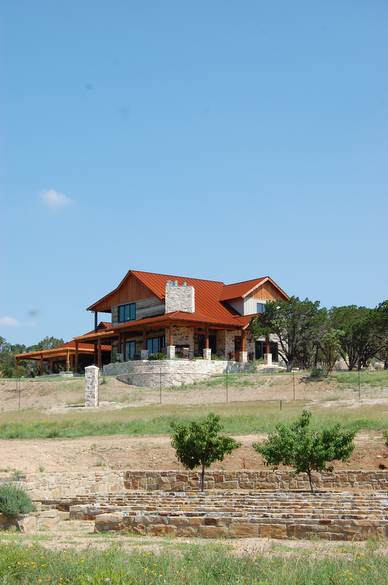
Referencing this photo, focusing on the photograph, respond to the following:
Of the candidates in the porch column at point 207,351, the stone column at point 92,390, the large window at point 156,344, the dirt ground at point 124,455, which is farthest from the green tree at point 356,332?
the dirt ground at point 124,455

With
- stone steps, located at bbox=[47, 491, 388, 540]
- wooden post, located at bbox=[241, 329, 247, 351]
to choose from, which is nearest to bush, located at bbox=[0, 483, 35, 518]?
stone steps, located at bbox=[47, 491, 388, 540]

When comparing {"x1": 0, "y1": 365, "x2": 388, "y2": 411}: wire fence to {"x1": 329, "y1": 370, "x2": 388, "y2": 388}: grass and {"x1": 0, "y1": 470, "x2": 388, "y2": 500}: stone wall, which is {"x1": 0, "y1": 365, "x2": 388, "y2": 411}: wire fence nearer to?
{"x1": 329, "y1": 370, "x2": 388, "y2": 388}: grass

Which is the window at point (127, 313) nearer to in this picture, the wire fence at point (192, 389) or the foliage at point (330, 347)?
the wire fence at point (192, 389)

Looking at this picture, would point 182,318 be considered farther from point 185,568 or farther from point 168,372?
point 185,568

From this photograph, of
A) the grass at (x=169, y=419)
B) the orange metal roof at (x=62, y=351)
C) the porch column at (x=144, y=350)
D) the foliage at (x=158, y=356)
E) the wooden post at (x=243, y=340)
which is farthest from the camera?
the orange metal roof at (x=62, y=351)

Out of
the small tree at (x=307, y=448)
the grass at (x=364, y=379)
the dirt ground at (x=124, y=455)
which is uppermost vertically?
the grass at (x=364, y=379)

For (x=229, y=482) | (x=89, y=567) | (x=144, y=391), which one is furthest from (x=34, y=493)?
(x=144, y=391)

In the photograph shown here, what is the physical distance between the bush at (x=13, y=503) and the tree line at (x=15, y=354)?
6017cm

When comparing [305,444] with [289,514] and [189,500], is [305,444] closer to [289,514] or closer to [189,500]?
[189,500]

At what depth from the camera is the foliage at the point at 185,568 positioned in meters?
9.45

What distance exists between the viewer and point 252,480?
2439 cm

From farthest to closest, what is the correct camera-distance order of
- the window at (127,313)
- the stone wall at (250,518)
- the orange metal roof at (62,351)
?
the orange metal roof at (62,351), the window at (127,313), the stone wall at (250,518)

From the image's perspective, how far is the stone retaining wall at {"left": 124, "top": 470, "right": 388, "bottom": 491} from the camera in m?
23.8

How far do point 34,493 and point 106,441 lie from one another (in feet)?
36.0
